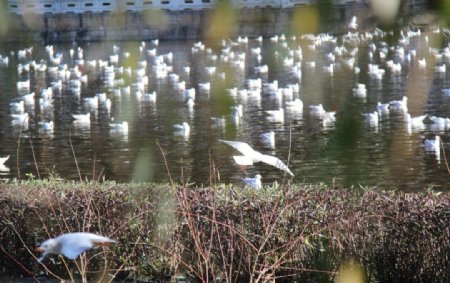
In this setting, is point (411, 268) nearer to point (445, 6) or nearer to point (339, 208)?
point (339, 208)

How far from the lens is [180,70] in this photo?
3472cm

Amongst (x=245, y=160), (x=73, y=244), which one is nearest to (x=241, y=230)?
(x=245, y=160)

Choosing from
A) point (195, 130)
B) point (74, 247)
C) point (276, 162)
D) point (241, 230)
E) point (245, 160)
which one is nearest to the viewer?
point (276, 162)

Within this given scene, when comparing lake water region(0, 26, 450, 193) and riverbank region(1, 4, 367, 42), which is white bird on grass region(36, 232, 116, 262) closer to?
lake water region(0, 26, 450, 193)

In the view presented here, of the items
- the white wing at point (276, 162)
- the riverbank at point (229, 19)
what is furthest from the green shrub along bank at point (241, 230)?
the riverbank at point (229, 19)

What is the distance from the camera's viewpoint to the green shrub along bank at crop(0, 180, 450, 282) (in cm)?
782

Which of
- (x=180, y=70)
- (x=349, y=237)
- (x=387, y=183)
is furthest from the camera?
(x=180, y=70)

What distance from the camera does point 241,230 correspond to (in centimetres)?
793

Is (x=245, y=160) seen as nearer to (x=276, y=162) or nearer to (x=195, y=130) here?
(x=276, y=162)

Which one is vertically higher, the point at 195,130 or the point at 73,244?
the point at 73,244

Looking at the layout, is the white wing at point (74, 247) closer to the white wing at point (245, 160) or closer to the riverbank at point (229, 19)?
the riverbank at point (229, 19)

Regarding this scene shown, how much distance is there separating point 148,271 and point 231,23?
7144 mm

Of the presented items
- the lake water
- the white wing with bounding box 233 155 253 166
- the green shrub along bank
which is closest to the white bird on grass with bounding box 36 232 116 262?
the lake water

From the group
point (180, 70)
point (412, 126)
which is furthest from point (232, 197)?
point (180, 70)
